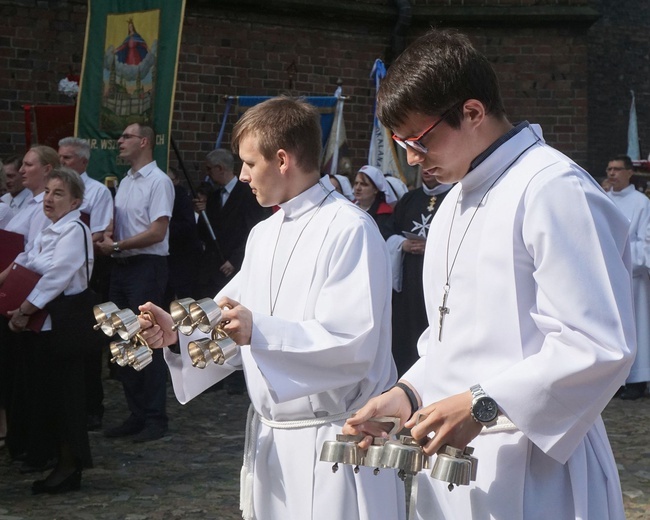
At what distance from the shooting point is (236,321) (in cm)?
263

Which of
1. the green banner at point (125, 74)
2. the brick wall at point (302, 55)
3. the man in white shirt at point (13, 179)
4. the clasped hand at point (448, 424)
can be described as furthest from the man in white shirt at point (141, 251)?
the clasped hand at point (448, 424)

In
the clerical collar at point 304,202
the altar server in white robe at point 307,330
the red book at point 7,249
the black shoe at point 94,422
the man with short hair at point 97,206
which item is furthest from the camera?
the man with short hair at point 97,206

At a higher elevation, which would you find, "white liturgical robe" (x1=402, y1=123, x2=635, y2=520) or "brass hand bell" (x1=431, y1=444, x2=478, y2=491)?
"white liturgical robe" (x1=402, y1=123, x2=635, y2=520)

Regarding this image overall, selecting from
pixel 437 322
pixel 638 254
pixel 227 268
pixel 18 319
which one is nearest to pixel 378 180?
pixel 227 268

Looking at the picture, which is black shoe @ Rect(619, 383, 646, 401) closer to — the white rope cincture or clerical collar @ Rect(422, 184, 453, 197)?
clerical collar @ Rect(422, 184, 453, 197)

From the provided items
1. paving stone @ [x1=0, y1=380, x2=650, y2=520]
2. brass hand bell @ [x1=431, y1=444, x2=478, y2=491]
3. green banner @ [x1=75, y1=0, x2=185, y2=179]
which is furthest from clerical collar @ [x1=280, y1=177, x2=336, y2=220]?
green banner @ [x1=75, y1=0, x2=185, y2=179]

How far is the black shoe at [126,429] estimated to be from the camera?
7.29 metres

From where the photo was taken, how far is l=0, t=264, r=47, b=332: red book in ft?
19.7

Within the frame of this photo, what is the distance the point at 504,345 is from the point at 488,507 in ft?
1.11

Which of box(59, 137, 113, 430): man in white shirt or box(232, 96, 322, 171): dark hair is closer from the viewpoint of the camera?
box(232, 96, 322, 171): dark hair

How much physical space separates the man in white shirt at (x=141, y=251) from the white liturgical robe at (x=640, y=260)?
4.09 metres

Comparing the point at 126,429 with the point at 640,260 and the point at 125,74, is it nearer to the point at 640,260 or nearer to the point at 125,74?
the point at 125,74

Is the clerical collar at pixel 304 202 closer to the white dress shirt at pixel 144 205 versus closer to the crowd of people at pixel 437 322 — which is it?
the crowd of people at pixel 437 322

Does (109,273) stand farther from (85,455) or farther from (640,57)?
(640,57)
